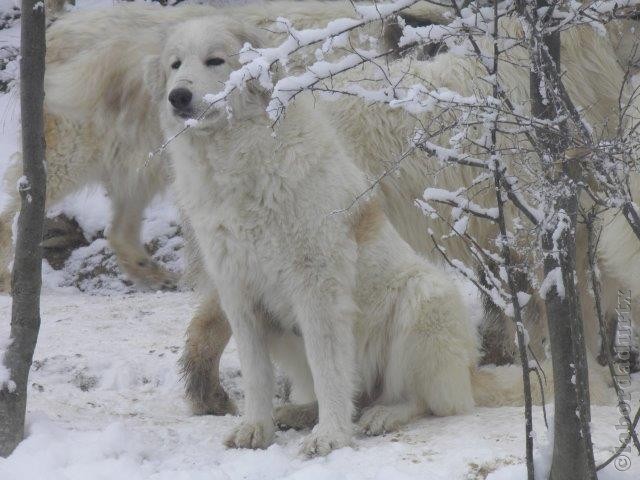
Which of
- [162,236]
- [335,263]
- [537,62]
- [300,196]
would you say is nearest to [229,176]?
[300,196]

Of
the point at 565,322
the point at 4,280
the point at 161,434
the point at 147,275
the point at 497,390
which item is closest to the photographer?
the point at 565,322

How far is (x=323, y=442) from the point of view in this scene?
3588 millimetres

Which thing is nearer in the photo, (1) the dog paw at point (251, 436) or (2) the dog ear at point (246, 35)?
(1) the dog paw at point (251, 436)

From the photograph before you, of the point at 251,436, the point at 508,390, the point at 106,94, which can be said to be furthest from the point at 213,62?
the point at 508,390

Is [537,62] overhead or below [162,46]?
below

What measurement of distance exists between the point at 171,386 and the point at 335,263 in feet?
5.64

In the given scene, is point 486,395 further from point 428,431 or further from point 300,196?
point 300,196

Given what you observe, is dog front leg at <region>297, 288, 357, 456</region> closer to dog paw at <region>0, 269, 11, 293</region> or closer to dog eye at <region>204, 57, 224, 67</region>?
dog eye at <region>204, 57, 224, 67</region>

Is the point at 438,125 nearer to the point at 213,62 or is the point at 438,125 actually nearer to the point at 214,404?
the point at 213,62

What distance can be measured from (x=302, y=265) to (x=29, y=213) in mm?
1133

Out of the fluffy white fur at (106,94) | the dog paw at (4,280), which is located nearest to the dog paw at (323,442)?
the fluffy white fur at (106,94)

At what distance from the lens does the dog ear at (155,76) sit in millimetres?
4195

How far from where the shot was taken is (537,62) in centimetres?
253

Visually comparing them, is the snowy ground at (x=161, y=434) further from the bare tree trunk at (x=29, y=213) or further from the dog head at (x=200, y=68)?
the dog head at (x=200, y=68)
